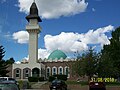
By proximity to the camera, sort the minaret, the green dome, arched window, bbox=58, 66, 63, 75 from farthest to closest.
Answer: the green dome
arched window, bbox=58, 66, 63, 75
the minaret

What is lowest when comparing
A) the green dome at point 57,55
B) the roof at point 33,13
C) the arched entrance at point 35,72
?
the arched entrance at point 35,72

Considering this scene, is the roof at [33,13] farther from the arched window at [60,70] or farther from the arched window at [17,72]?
the arched window at [60,70]

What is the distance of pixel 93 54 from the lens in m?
53.1

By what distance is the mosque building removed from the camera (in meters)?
75.3

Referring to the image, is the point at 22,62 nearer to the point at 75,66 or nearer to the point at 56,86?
the point at 75,66

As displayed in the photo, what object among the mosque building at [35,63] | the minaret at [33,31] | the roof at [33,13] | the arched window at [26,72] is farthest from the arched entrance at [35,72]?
the roof at [33,13]

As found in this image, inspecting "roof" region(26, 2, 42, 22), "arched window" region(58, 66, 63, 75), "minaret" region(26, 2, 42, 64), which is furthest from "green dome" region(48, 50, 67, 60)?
"roof" region(26, 2, 42, 22)

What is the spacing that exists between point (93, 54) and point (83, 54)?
180cm

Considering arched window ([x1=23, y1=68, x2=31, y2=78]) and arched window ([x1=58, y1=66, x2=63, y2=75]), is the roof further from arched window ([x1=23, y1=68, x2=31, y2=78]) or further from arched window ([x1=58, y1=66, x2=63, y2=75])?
arched window ([x1=58, y1=66, x2=63, y2=75])

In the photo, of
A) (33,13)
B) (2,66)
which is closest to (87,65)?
(2,66)

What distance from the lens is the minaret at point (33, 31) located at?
7744 centimetres

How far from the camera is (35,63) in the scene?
7556 cm

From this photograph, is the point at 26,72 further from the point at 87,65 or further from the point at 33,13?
the point at 87,65

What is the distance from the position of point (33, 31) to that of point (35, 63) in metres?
8.75
